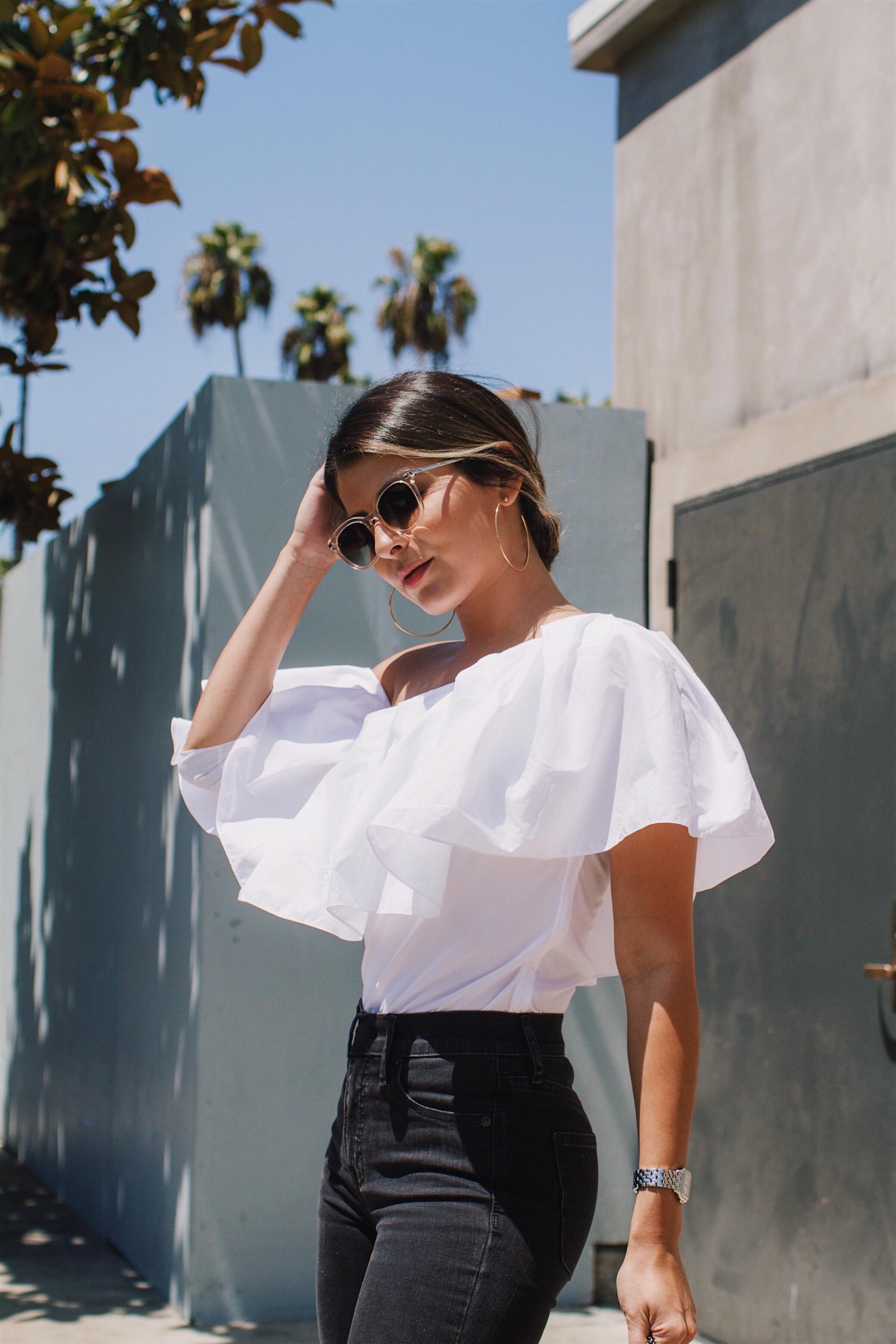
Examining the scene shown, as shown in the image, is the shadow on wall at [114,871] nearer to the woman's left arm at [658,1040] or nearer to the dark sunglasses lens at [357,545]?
the dark sunglasses lens at [357,545]

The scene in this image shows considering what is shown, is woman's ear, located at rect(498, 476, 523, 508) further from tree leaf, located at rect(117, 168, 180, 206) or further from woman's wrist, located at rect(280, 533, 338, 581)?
tree leaf, located at rect(117, 168, 180, 206)

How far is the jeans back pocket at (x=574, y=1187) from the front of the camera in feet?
5.07

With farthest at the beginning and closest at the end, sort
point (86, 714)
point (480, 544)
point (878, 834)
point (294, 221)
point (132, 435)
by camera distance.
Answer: point (132, 435), point (294, 221), point (86, 714), point (878, 834), point (480, 544)

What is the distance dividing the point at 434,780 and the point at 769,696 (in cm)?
257

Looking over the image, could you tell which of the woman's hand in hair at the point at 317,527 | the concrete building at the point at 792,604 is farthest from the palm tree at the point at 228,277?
the woman's hand in hair at the point at 317,527

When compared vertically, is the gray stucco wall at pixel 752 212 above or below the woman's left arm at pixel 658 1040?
above

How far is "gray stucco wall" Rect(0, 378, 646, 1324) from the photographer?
4.11m

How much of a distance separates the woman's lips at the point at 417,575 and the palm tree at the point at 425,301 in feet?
98.6

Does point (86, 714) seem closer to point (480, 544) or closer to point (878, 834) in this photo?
point (878, 834)

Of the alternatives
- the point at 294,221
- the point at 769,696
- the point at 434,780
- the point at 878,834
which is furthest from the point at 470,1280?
the point at 294,221

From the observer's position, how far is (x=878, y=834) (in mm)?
3525

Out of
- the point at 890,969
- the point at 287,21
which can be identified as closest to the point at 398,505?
the point at 890,969

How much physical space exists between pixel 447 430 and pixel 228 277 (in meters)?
31.4

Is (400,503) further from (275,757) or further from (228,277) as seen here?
(228,277)
